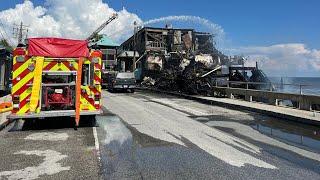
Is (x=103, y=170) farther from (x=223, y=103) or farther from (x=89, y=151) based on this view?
(x=223, y=103)

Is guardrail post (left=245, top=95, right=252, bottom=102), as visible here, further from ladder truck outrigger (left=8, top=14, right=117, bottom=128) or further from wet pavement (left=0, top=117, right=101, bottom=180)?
ladder truck outrigger (left=8, top=14, right=117, bottom=128)

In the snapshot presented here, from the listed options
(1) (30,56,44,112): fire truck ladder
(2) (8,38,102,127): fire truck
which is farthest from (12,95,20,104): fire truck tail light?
(1) (30,56,44,112): fire truck ladder

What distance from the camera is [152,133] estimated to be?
1153cm

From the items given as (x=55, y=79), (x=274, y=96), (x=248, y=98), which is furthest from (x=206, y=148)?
(x=248, y=98)

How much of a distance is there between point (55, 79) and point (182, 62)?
27818mm

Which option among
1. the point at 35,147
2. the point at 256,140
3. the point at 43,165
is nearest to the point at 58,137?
the point at 35,147

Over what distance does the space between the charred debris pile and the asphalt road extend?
580 inches

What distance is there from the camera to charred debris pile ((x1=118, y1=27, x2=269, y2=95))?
96.3ft

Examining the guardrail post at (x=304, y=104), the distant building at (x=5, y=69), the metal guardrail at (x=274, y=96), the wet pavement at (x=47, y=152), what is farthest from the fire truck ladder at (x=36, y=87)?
the distant building at (x=5, y=69)

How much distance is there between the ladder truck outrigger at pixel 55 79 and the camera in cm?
1198

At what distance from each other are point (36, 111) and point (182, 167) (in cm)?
615

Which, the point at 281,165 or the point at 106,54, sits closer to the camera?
the point at 281,165

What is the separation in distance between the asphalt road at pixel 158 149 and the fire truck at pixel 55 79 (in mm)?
660

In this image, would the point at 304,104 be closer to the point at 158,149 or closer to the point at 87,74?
the point at 87,74
